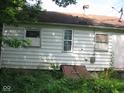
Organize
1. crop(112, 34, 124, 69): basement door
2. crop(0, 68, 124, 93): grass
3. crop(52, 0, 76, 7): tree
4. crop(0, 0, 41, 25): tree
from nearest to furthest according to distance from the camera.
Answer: crop(0, 68, 124, 93): grass → crop(0, 0, 41, 25): tree → crop(52, 0, 76, 7): tree → crop(112, 34, 124, 69): basement door

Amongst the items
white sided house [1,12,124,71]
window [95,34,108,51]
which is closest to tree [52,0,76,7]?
white sided house [1,12,124,71]

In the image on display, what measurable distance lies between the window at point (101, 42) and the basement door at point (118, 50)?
2.18 feet

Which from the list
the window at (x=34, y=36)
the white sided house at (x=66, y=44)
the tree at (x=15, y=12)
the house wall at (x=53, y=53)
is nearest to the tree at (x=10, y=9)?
the tree at (x=15, y=12)

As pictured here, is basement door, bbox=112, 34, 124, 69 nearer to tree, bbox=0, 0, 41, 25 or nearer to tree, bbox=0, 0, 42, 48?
tree, bbox=0, 0, 42, 48

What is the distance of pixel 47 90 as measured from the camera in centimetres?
1784

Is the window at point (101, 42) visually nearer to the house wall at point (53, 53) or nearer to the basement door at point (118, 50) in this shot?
the house wall at point (53, 53)

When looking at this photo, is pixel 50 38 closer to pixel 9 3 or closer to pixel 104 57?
pixel 104 57

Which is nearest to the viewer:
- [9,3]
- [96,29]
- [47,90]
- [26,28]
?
[47,90]

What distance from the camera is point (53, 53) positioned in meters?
24.6

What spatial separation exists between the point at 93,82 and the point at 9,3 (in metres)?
5.77

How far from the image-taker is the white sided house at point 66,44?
78.8 feet

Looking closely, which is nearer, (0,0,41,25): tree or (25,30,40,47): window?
(0,0,41,25): tree

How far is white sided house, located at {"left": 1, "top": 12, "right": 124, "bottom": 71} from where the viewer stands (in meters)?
24.0

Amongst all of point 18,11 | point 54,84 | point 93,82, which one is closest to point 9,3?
point 18,11
